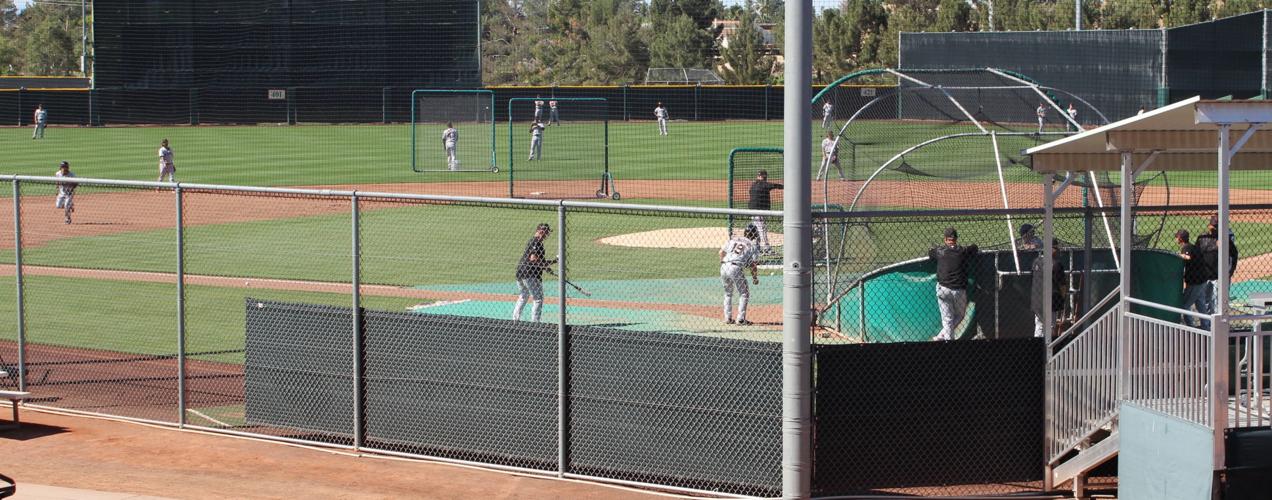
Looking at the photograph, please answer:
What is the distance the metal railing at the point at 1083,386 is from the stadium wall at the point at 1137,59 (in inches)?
1705

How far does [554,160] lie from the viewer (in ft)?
132

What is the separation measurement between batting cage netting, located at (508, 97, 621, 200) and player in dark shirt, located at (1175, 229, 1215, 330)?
2098 centimetres

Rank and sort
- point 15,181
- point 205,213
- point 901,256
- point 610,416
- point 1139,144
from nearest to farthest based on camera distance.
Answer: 1. point 1139,144
2. point 610,416
3. point 15,181
4. point 901,256
5. point 205,213

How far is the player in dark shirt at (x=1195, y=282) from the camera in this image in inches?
542

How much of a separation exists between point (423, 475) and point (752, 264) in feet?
22.1

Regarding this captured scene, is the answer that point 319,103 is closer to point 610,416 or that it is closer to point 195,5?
point 195,5

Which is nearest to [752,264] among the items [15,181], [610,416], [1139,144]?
[610,416]

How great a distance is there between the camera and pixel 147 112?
61.7m

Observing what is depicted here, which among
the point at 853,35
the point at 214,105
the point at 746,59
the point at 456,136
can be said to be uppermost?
the point at 853,35

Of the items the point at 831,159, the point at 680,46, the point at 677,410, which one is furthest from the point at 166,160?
the point at 680,46

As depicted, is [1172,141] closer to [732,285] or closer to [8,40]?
[732,285]

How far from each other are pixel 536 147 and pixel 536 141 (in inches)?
13.7

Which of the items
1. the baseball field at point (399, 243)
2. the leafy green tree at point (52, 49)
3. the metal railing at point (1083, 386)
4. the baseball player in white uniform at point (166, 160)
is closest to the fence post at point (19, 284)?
the baseball field at point (399, 243)

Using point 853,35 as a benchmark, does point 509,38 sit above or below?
above
